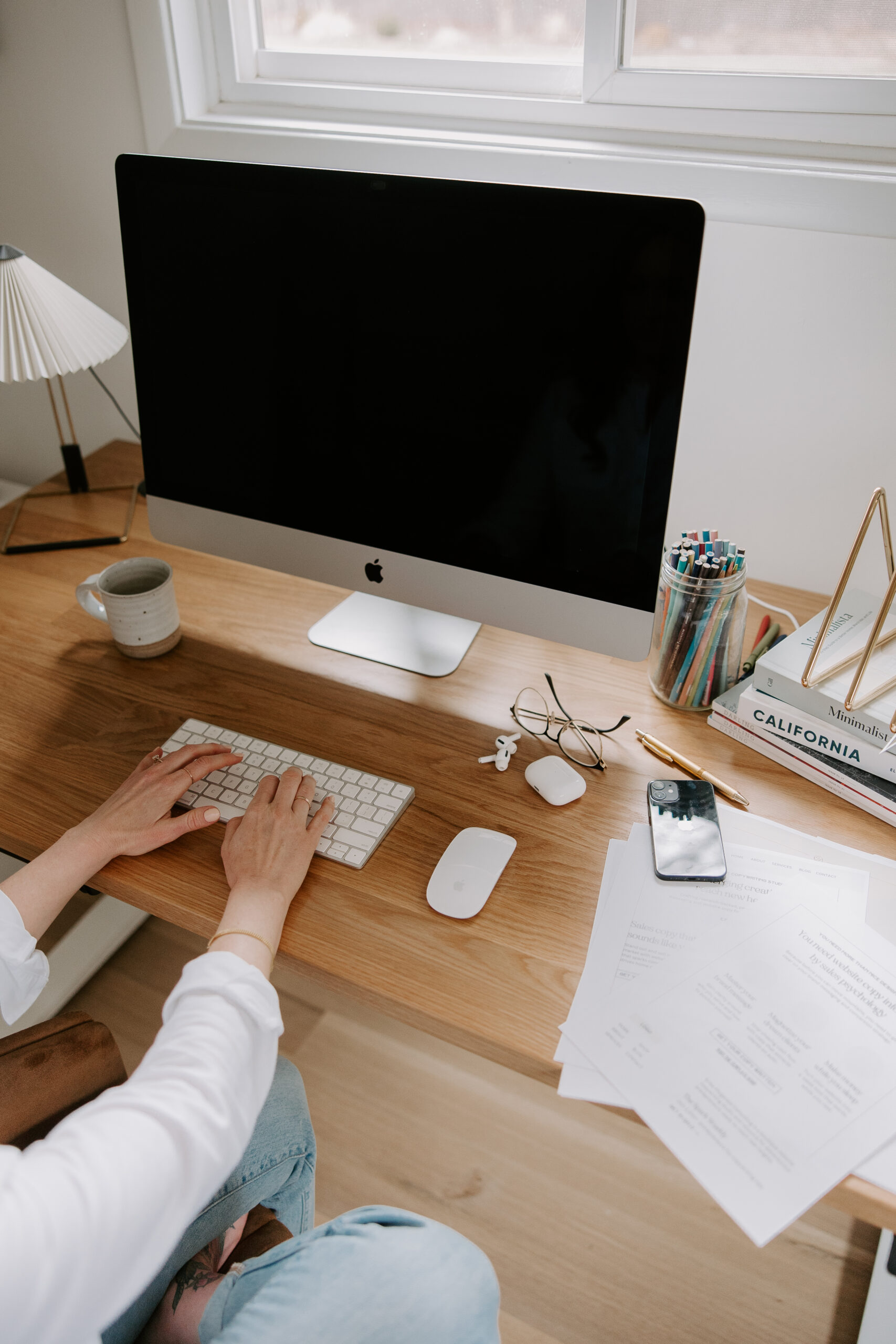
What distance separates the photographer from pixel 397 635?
114 centimetres

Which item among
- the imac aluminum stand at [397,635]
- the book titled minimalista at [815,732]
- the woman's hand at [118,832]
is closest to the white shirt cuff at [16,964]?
the woman's hand at [118,832]

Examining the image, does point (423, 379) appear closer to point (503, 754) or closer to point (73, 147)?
point (503, 754)

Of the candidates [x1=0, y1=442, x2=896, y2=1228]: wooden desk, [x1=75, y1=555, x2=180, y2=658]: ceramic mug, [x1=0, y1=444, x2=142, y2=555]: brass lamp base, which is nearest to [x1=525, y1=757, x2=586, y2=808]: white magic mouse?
[x1=0, y1=442, x2=896, y2=1228]: wooden desk

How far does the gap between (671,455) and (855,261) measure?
43 centimetres

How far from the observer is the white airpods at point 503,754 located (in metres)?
0.95

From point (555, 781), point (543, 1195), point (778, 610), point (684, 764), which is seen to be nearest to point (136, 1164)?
point (555, 781)

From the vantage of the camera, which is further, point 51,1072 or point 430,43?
point 430,43

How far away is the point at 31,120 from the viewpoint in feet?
4.55

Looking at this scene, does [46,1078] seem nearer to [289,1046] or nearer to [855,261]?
[289,1046]

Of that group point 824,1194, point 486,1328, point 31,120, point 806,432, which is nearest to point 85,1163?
point 486,1328

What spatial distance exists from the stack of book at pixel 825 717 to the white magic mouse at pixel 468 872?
30 centimetres

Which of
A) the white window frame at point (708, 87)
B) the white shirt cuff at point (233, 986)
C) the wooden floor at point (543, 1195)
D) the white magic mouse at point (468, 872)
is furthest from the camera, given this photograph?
the wooden floor at point (543, 1195)

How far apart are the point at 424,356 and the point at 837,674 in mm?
520

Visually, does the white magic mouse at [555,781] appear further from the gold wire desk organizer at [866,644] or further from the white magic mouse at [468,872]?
the gold wire desk organizer at [866,644]
